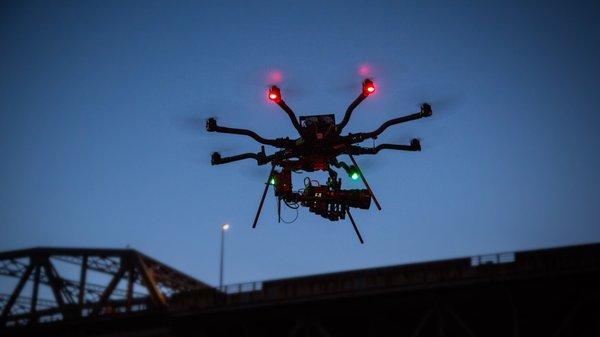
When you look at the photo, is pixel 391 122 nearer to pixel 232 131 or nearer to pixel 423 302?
pixel 232 131

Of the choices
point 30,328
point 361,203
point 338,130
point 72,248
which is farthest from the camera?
point 72,248

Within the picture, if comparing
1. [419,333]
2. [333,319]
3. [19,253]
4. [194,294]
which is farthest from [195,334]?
[19,253]

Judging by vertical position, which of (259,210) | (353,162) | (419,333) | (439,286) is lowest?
(419,333)

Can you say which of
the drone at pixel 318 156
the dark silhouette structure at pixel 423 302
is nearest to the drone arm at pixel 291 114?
the drone at pixel 318 156

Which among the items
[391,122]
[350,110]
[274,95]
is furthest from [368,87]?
[274,95]

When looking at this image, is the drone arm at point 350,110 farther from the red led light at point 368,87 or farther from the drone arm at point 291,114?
the drone arm at point 291,114

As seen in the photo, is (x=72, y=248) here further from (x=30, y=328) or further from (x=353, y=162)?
(x=353, y=162)
